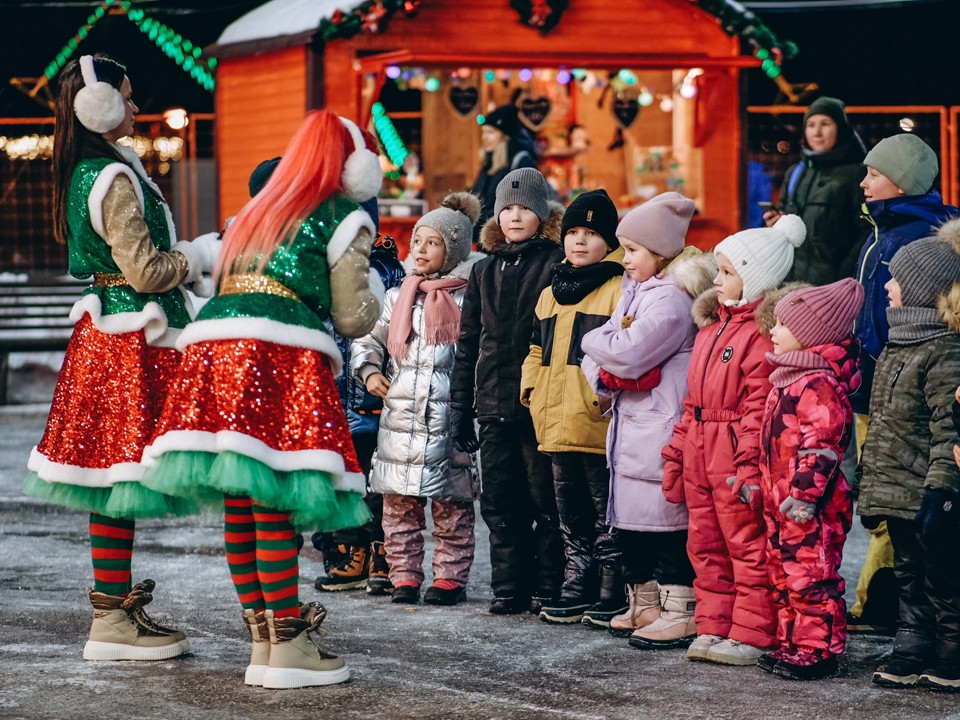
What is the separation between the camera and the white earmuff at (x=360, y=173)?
5.36 metres

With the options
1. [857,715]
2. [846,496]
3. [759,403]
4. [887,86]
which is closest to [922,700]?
[857,715]

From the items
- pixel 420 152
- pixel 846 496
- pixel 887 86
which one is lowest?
pixel 846 496

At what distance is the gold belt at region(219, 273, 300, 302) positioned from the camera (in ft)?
17.1

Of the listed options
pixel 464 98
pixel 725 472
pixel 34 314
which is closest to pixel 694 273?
pixel 725 472

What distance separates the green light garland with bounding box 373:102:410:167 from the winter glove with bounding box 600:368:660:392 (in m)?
9.38

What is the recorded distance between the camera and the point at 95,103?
5652 millimetres

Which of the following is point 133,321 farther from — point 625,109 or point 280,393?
point 625,109

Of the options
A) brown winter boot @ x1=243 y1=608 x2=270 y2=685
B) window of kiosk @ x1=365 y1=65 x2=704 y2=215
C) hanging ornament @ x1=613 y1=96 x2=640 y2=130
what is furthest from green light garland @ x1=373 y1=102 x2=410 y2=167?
brown winter boot @ x1=243 y1=608 x2=270 y2=685

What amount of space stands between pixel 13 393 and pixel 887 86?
1120 cm

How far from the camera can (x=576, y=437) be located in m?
6.29

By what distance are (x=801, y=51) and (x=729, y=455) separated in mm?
15148

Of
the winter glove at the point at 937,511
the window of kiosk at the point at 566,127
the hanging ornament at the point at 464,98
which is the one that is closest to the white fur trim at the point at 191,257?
the winter glove at the point at 937,511

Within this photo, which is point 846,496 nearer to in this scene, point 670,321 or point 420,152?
point 670,321

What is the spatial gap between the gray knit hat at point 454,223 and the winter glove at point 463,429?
2.28ft
